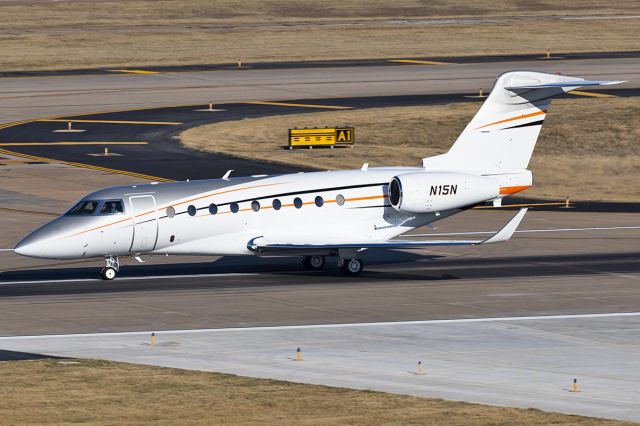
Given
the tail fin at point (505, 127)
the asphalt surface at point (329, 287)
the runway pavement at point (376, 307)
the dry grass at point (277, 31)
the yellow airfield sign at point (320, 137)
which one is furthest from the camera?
the dry grass at point (277, 31)

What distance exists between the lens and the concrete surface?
27328 millimetres

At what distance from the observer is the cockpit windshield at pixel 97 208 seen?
130 ft

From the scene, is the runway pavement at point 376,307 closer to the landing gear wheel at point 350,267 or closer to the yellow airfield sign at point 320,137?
the landing gear wheel at point 350,267

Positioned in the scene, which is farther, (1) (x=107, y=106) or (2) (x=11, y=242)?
(1) (x=107, y=106)

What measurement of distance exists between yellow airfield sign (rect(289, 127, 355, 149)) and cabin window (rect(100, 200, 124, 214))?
102 feet

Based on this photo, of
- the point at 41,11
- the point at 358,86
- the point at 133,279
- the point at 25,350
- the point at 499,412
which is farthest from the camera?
the point at 41,11

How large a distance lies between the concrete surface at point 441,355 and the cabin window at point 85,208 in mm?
7246

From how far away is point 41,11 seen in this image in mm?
Result: 137750

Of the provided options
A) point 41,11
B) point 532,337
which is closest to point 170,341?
point 532,337

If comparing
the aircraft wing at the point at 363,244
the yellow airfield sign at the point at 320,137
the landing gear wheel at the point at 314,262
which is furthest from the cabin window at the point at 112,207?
the yellow airfield sign at the point at 320,137

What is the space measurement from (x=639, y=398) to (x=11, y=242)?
92.9ft

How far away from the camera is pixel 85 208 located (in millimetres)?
39875

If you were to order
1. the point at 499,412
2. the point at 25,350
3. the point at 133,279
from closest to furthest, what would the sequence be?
the point at 499,412 < the point at 25,350 < the point at 133,279

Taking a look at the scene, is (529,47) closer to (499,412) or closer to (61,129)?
(61,129)
